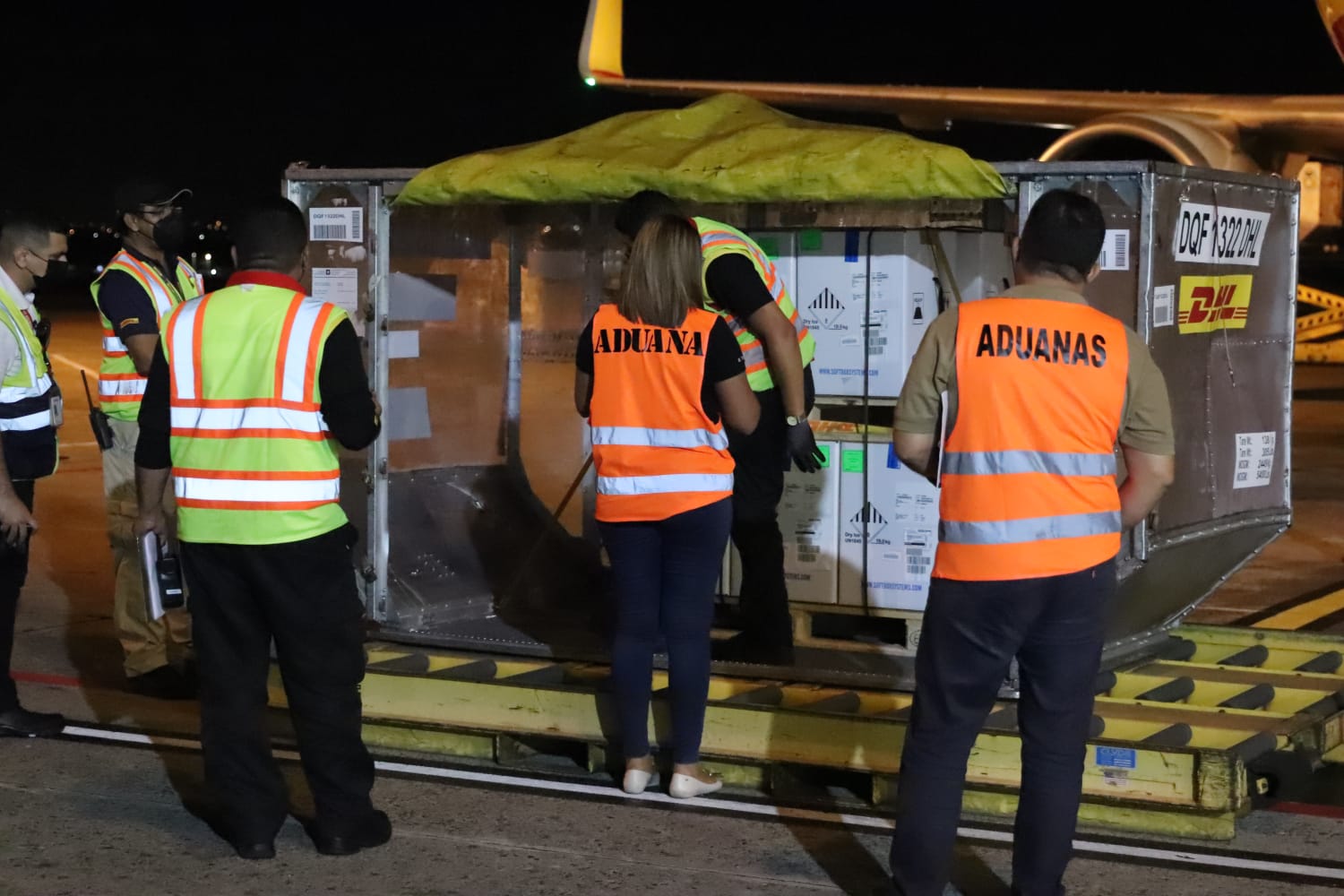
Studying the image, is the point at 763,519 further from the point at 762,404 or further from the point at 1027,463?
the point at 1027,463

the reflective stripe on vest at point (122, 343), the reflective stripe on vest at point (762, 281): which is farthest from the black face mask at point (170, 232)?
the reflective stripe on vest at point (762, 281)

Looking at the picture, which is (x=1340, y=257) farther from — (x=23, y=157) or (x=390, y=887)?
(x=23, y=157)

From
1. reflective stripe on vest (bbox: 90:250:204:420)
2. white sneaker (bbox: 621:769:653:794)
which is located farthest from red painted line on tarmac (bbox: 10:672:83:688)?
white sneaker (bbox: 621:769:653:794)

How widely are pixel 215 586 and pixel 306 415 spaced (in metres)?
0.55

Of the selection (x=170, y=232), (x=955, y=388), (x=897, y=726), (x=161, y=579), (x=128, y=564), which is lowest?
(x=897, y=726)

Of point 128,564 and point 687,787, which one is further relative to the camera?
point 128,564

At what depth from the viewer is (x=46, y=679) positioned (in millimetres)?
6828

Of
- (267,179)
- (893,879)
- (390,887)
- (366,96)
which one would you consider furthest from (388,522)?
(267,179)

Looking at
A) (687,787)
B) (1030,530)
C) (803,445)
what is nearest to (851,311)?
(803,445)

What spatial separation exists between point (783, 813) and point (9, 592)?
2.93 metres

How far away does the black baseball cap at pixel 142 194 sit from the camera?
6254 millimetres

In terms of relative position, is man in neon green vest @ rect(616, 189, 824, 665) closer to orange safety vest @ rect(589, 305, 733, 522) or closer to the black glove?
the black glove

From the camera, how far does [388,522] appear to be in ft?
22.1

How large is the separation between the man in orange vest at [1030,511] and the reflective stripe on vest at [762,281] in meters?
1.30
